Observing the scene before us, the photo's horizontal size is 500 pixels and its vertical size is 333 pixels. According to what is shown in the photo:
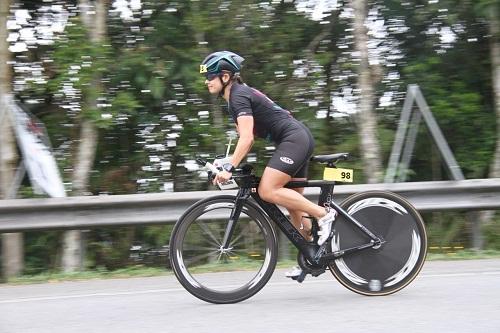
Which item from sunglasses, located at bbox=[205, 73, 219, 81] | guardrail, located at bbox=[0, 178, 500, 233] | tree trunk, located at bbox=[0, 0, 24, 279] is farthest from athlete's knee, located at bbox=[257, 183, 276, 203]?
tree trunk, located at bbox=[0, 0, 24, 279]

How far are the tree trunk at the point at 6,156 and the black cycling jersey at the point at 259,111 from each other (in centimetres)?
408

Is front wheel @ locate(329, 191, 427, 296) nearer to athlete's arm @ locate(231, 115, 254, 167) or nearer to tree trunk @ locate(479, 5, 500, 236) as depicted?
athlete's arm @ locate(231, 115, 254, 167)

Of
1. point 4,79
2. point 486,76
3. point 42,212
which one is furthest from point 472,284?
point 4,79

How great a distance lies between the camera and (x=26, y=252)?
30.3ft

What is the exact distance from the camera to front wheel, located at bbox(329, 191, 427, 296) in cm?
573

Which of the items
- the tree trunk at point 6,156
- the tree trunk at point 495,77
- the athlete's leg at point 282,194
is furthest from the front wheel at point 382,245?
the tree trunk at point 495,77

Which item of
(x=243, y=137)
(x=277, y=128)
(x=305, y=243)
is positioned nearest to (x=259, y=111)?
(x=277, y=128)

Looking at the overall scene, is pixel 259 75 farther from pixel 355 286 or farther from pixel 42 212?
pixel 355 286

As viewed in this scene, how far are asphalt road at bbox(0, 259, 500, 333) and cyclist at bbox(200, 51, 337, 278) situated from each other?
51cm

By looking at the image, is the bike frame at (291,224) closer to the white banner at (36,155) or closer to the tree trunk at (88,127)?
the white banner at (36,155)

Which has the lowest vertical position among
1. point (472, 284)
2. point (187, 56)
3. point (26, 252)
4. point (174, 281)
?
point (26, 252)

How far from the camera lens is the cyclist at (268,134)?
549 centimetres

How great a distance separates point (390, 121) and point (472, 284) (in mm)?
4779

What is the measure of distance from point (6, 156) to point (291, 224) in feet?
15.3
